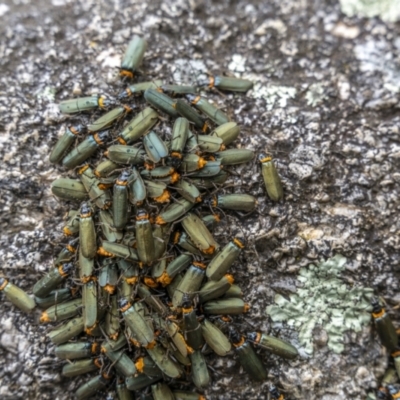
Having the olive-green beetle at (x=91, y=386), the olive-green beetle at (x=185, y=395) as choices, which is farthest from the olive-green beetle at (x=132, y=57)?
the olive-green beetle at (x=185, y=395)

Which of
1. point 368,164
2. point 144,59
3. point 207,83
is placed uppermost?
point 144,59

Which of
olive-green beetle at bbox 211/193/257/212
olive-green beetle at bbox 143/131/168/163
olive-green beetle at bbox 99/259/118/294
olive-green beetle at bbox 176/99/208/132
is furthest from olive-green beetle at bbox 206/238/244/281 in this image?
olive-green beetle at bbox 176/99/208/132

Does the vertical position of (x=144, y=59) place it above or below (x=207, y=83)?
above

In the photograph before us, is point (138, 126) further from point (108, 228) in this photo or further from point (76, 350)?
point (76, 350)

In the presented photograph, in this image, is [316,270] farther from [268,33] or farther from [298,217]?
[268,33]

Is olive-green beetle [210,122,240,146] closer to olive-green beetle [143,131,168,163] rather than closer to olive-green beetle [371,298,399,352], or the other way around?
olive-green beetle [143,131,168,163]

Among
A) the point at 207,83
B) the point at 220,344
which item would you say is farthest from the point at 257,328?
the point at 207,83

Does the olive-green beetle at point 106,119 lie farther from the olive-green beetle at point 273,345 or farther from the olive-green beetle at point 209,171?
the olive-green beetle at point 273,345
